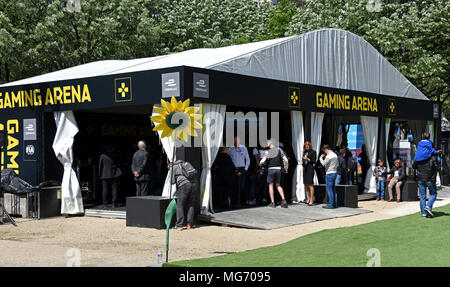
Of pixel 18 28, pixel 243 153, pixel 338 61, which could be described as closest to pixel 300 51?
pixel 338 61

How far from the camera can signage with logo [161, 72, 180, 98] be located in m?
12.6

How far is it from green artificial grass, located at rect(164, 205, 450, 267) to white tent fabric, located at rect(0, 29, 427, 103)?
5247mm

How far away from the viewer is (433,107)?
23.5 metres

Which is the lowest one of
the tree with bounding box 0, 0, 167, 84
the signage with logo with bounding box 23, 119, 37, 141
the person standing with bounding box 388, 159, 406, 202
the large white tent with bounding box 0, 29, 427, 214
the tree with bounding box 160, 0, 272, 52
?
the person standing with bounding box 388, 159, 406, 202

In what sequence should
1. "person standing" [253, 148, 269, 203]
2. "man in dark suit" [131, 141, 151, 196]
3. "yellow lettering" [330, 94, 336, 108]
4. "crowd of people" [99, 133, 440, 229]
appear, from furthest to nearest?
"yellow lettering" [330, 94, 336, 108]
"person standing" [253, 148, 269, 203]
"crowd of people" [99, 133, 440, 229]
"man in dark suit" [131, 141, 151, 196]

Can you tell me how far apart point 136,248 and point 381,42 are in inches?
842

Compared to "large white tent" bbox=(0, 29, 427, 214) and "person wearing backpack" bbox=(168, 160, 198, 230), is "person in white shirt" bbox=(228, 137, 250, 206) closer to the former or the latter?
"large white tent" bbox=(0, 29, 427, 214)

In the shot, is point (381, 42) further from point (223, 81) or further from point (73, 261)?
point (73, 261)

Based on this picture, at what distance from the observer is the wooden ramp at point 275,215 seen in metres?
12.6

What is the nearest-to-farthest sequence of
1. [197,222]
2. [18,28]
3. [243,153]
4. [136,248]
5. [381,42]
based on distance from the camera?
[136,248], [197,222], [243,153], [18,28], [381,42]

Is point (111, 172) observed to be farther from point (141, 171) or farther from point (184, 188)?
point (184, 188)

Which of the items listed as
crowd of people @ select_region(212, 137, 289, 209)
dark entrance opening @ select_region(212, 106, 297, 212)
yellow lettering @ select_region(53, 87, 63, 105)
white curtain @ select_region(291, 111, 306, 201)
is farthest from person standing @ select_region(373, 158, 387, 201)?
yellow lettering @ select_region(53, 87, 63, 105)

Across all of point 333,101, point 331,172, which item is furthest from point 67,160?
point 333,101

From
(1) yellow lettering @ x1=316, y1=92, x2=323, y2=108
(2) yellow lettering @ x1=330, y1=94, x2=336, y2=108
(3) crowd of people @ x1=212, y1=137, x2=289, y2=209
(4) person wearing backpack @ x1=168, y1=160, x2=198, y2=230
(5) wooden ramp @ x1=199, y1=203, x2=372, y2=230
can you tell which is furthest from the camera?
(2) yellow lettering @ x1=330, y1=94, x2=336, y2=108
